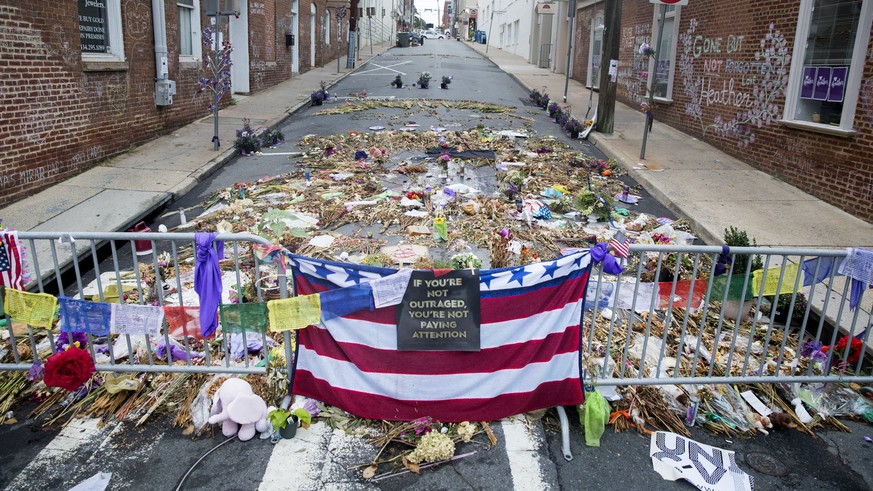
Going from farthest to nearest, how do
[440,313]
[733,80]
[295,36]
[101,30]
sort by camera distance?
[295,36]
[733,80]
[101,30]
[440,313]

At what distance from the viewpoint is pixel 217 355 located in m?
4.70

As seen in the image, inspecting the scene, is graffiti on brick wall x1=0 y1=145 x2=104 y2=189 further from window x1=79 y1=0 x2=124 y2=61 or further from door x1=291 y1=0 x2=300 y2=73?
door x1=291 y1=0 x2=300 y2=73

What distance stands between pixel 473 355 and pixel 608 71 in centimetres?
1156

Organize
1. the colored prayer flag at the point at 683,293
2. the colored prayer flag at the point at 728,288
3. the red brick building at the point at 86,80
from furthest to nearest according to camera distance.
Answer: the red brick building at the point at 86,80 → the colored prayer flag at the point at 683,293 → the colored prayer flag at the point at 728,288

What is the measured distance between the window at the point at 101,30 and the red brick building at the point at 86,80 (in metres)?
0.02

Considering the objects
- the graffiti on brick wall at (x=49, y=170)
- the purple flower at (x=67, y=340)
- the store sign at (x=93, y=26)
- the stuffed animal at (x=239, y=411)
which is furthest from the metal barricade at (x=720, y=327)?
the store sign at (x=93, y=26)

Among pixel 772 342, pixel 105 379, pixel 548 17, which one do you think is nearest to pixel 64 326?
pixel 105 379

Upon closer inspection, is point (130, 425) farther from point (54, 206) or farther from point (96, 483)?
point (54, 206)

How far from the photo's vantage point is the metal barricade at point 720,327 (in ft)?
13.7

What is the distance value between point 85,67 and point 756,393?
408 inches

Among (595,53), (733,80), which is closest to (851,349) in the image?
(733,80)

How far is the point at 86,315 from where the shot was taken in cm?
411

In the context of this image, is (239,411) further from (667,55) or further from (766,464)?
(667,55)

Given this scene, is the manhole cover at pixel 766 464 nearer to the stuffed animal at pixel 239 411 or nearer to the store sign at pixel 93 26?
the stuffed animal at pixel 239 411
